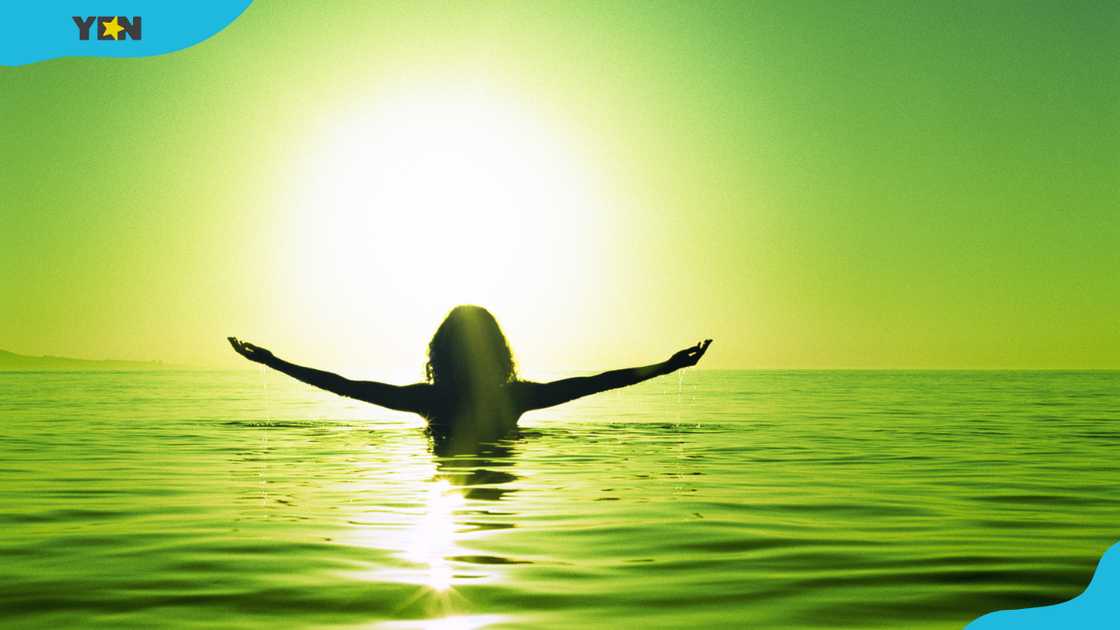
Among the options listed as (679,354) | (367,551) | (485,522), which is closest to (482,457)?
(679,354)

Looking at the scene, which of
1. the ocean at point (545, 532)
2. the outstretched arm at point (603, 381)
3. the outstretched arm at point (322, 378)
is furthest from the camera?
the outstretched arm at point (322, 378)

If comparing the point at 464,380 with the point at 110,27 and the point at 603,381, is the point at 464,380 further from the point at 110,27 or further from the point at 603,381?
the point at 110,27

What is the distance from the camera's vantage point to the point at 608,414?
2872 centimetres

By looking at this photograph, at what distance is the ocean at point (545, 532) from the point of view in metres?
6.12

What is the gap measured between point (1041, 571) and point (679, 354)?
6.24 m

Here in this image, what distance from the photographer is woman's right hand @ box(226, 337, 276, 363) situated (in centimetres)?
1397

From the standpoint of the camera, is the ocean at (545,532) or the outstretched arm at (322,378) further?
the outstretched arm at (322,378)

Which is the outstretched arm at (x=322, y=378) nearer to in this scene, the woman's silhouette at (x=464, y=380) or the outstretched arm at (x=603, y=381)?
the woman's silhouette at (x=464, y=380)

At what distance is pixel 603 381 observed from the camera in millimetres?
13742

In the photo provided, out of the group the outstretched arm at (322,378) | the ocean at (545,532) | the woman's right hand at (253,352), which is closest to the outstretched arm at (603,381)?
the ocean at (545,532)

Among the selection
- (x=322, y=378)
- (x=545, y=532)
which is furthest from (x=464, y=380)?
(x=545, y=532)

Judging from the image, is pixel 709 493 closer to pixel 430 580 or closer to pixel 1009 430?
pixel 430 580

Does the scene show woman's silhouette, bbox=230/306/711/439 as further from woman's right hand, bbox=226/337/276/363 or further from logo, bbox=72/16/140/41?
logo, bbox=72/16/140/41

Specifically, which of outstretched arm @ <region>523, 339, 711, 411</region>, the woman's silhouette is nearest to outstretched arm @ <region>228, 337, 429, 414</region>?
the woman's silhouette
